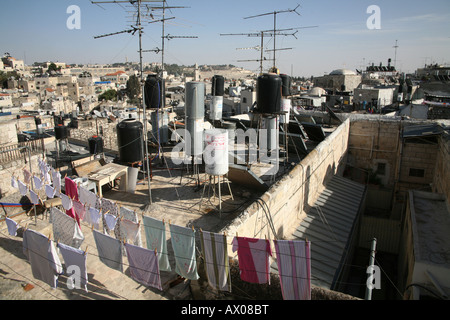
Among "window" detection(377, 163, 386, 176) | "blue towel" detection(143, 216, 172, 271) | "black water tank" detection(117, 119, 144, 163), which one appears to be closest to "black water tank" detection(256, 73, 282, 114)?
"black water tank" detection(117, 119, 144, 163)

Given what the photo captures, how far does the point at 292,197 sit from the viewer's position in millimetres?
12695

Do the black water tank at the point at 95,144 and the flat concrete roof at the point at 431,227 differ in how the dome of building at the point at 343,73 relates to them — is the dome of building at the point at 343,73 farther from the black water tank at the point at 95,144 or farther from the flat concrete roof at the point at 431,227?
the black water tank at the point at 95,144

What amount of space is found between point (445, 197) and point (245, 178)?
30.5ft

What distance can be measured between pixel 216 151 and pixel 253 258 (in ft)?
16.6

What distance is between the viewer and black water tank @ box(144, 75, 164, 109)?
1794 cm

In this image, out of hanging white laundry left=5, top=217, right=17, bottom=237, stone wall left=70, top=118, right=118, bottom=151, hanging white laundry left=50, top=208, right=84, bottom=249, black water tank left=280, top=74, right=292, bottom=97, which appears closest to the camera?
hanging white laundry left=50, top=208, right=84, bottom=249

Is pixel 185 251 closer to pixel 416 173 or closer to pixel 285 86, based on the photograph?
pixel 285 86

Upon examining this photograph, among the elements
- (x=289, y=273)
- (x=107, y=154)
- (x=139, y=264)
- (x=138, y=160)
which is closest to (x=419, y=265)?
(x=289, y=273)

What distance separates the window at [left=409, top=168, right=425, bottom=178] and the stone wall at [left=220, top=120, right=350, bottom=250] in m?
4.83

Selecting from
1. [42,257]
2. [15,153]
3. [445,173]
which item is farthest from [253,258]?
[15,153]

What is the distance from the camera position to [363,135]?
22766 mm

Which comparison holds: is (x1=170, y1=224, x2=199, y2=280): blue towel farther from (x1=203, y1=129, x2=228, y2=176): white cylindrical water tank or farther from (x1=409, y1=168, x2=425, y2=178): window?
(x1=409, y1=168, x2=425, y2=178): window

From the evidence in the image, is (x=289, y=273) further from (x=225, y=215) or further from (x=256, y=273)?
(x=225, y=215)

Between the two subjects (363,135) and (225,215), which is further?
(363,135)
